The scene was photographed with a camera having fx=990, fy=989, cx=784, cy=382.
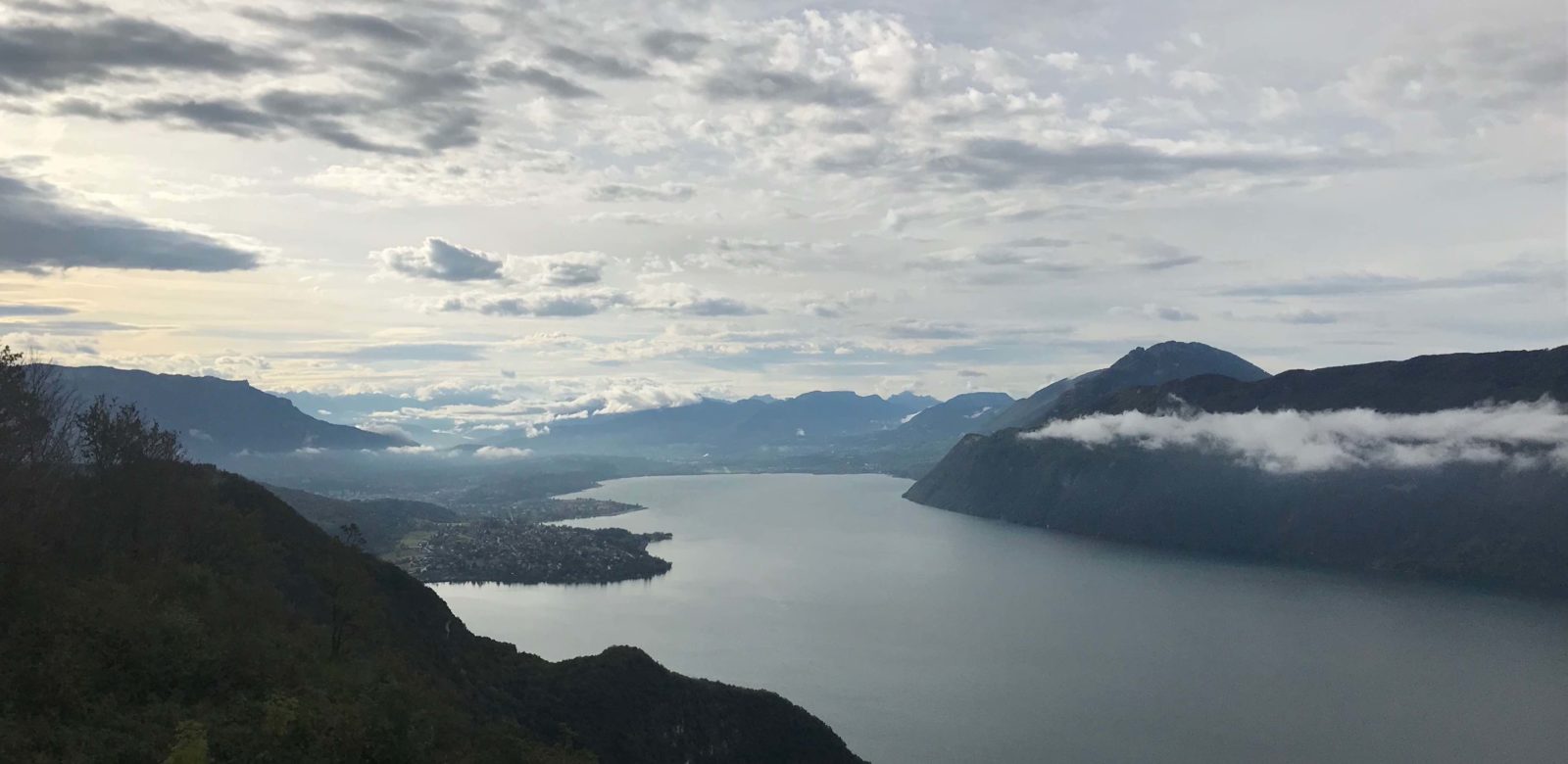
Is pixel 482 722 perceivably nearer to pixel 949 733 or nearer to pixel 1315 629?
pixel 949 733

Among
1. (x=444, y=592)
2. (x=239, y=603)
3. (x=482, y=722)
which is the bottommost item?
(x=444, y=592)

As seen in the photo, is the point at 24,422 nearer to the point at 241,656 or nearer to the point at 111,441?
the point at 111,441

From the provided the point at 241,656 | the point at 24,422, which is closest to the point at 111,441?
the point at 24,422

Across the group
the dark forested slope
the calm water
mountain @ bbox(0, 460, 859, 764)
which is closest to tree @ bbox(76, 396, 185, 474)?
the dark forested slope

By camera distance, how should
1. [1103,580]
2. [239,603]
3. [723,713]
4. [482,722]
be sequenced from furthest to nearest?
1. [1103,580]
2. [723,713]
3. [482,722]
4. [239,603]

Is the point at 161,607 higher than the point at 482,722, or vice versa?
the point at 161,607

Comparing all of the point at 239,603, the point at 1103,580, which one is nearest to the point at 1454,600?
the point at 1103,580

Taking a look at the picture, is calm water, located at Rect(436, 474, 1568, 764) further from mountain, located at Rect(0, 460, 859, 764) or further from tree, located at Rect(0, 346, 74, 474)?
tree, located at Rect(0, 346, 74, 474)
